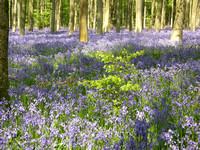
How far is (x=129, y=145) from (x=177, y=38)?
30.4 feet

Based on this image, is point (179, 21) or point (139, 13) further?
point (139, 13)

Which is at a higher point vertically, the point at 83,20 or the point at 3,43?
the point at 83,20

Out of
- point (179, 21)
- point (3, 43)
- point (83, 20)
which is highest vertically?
point (83, 20)

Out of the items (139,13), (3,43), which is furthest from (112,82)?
(139,13)

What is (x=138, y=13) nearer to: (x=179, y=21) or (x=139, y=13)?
(x=139, y=13)

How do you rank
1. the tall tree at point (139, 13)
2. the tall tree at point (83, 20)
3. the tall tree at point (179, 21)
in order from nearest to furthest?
the tall tree at point (179, 21)
the tall tree at point (83, 20)
the tall tree at point (139, 13)

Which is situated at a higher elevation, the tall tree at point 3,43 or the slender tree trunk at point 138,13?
the slender tree trunk at point 138,13

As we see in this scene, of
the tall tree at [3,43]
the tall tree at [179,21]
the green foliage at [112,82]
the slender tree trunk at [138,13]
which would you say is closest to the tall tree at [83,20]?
the tall tree at [179,21]

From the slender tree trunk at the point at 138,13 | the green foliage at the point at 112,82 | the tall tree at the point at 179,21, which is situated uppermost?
the slender tree trunk at the point at 138,13

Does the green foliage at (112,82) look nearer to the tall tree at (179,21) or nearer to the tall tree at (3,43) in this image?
the tall tree at (3,43)

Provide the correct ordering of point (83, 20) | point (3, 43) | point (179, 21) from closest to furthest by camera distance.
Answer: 1. point (3, 43)
2. point (179, 21)
3. point (83, 20)

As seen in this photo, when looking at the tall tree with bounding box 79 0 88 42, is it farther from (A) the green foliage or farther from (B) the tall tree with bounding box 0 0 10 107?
(B) the tall tree with bounding box 0 0 10 107

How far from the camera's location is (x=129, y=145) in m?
2.32

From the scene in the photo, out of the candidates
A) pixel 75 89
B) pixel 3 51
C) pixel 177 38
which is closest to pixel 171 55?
pixel 177 38
